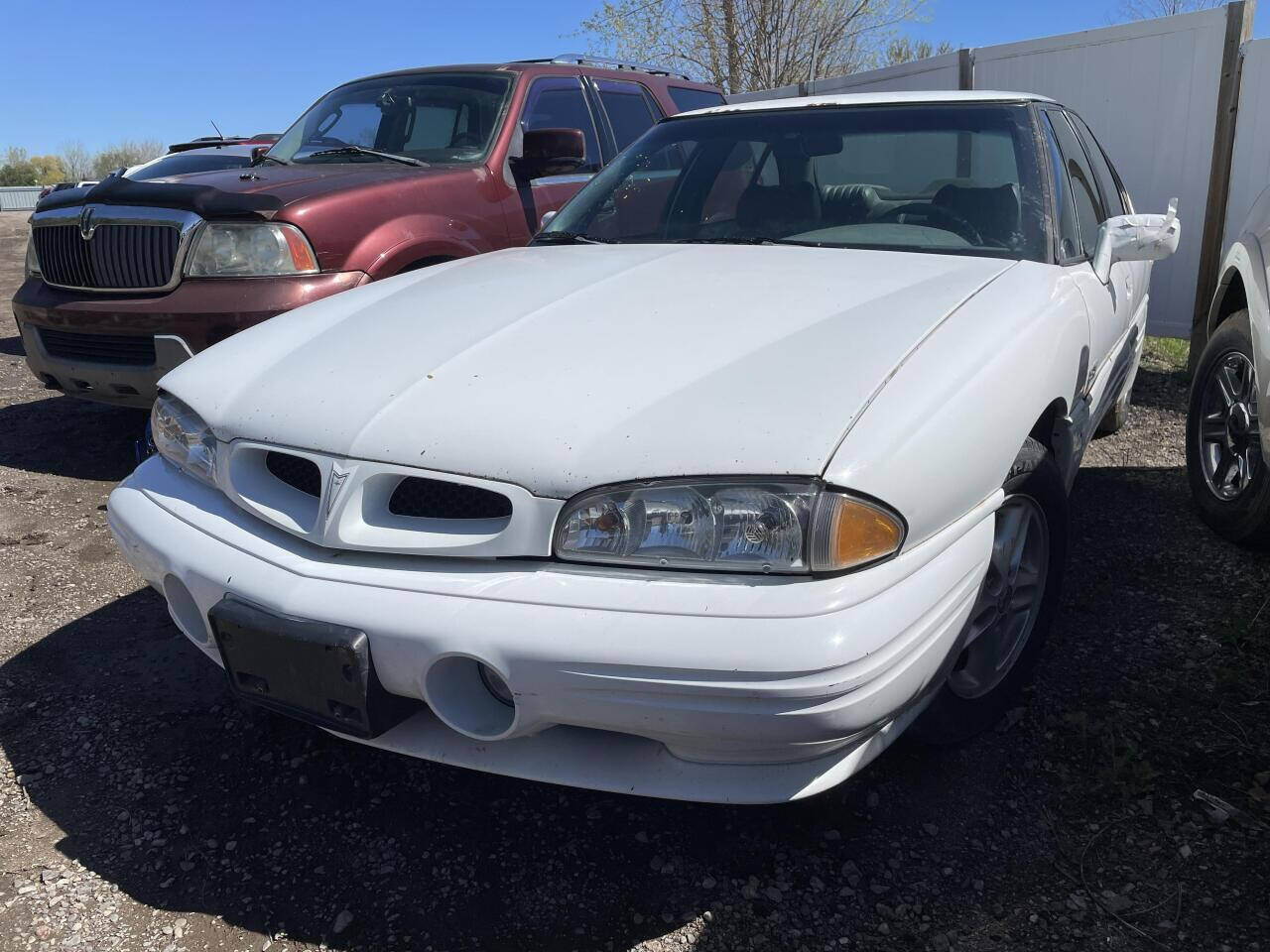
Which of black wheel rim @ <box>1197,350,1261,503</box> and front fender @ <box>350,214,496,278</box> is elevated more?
front fender @ <box>350,214,496,278</box>

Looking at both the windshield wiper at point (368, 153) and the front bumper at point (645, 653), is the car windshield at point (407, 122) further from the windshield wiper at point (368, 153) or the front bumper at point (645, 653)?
the front bumper at point (645, 653)

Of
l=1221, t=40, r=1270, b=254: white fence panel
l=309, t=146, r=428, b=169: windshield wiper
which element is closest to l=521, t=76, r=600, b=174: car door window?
l=309, t=146, r=428, b=169: windshield wiper

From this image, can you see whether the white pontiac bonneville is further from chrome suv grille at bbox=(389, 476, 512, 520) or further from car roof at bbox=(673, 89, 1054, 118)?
car roof at bbox=(673, 89, 1054, 118)

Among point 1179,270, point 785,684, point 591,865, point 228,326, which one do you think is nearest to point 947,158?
point 785,684

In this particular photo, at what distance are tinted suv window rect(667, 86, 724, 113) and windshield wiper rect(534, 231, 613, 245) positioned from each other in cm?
343

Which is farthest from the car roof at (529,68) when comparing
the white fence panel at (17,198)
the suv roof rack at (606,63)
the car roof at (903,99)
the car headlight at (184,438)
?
the white fence panel at (17,198)

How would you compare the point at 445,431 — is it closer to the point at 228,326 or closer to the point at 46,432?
the point at 228,326

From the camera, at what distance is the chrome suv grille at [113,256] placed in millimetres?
4340

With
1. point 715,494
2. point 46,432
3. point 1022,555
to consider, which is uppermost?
point 715,494

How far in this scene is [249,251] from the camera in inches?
165

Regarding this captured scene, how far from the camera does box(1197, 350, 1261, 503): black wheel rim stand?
11.7ft

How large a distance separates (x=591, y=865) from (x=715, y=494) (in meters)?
0.91

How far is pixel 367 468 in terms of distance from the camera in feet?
6.28

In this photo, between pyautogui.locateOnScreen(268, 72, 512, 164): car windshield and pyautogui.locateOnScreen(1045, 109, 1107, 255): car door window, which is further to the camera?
pyautogui.locateOnScreen(268, 72, 512, 164): car windshield
